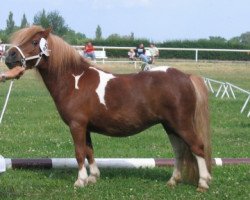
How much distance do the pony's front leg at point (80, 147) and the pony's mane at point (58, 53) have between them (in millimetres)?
877

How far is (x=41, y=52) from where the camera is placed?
804 cm

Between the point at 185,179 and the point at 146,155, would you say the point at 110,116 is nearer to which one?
the point at 185,179

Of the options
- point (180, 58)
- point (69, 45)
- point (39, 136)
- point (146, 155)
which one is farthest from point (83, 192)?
point (180, 58)

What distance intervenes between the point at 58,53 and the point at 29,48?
45cm

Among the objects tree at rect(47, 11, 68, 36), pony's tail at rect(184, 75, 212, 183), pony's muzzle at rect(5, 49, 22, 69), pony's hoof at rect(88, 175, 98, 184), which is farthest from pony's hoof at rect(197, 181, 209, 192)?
tree at rect(47, 11, 68, 36)

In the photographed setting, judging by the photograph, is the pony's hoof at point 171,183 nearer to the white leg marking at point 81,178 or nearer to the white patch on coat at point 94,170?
the white patch on coat at point 94,170

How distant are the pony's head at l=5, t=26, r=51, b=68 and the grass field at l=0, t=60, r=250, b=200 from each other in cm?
49

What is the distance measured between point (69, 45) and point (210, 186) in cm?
288

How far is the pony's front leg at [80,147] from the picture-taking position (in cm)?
798

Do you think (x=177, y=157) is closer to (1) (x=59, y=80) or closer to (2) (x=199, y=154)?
(2) (x=199, y=154)

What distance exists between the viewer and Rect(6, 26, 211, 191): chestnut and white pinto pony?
7.83 m

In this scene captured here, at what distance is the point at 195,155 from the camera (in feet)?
26.0

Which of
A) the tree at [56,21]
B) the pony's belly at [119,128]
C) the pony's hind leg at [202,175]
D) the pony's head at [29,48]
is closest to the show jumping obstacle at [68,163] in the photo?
the pony's belly at [119,128]

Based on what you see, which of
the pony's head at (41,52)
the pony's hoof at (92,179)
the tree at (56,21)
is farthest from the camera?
the tree at (56,21)
